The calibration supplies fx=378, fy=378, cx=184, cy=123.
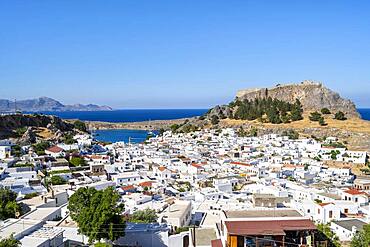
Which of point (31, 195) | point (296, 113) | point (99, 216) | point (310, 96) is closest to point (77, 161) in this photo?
point (31, 195)

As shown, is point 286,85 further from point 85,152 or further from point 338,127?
point 85,152

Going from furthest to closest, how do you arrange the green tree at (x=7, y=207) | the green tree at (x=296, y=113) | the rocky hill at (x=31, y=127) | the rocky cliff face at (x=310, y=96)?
1. the rocky cliff face at (x=310, y=96)
2. the green tree at (x=296, y=113)
3. the rocky hill at (x=31, y=127)
4. the green tree at (x=7, y=207)

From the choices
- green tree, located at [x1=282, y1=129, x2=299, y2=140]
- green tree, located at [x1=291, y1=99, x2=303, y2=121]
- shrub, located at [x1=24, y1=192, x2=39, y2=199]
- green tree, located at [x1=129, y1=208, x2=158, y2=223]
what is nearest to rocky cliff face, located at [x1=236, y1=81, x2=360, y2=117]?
green tree, located at [x1=291, y1=99, x2=303, y2=121]

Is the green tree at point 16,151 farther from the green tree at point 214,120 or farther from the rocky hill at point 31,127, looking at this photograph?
the green tree at point 214,120

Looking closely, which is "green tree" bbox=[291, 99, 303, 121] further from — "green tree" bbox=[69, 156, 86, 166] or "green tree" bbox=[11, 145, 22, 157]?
"green tree" bbox=[11, 145, 22, 157]

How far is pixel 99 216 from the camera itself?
12.9m

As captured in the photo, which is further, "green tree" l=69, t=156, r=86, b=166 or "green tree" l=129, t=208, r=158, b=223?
"green tree" l=69, t=156, r=86, b=166

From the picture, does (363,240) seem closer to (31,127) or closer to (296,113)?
(296,113)

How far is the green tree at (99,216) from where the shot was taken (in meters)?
12.9

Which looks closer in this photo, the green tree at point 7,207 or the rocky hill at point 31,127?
the green tree at point 7,207

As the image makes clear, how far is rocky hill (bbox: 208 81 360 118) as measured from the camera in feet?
243

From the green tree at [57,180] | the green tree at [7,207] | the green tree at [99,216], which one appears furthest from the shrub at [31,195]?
the green tree at [99,216]

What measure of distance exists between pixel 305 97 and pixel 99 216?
69681mm

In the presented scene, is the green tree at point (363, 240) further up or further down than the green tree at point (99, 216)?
further down
